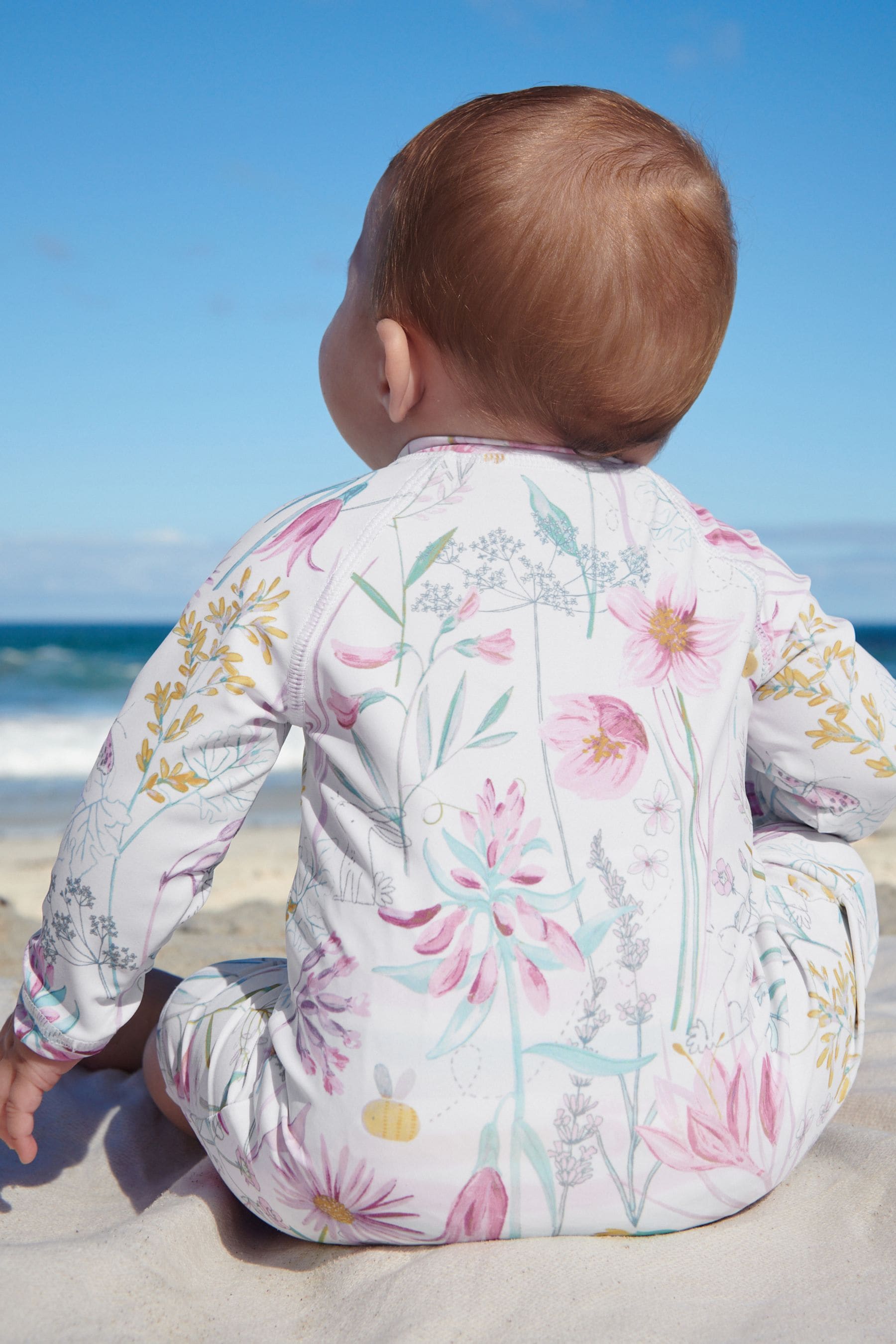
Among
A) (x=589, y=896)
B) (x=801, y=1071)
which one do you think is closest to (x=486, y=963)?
(x=589, y=896)

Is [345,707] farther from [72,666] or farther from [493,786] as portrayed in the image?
[72,666]

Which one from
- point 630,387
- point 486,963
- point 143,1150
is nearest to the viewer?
point 486,963

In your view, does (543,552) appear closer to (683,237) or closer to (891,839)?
(683,237)

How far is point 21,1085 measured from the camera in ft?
3.77

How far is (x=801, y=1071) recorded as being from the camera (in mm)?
1093

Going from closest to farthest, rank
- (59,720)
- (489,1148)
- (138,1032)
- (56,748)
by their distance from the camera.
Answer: (489,1148)
(138,1032)
(56,748)
(59,720)

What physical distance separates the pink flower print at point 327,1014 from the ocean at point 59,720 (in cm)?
531

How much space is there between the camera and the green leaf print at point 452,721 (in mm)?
983

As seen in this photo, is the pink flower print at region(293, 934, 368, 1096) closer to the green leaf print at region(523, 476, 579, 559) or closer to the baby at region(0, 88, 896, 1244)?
the baby at region(0, 88, 896, 1244)

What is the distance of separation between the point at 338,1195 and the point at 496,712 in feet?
1.59

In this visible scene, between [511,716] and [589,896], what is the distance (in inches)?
7.3

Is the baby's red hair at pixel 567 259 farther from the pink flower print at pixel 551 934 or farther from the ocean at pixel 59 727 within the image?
the ocean at pixel 59 727

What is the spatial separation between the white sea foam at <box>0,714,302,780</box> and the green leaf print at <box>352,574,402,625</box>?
6.51 meters

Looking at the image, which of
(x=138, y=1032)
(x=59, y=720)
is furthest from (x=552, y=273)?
(x=59, y=720)
